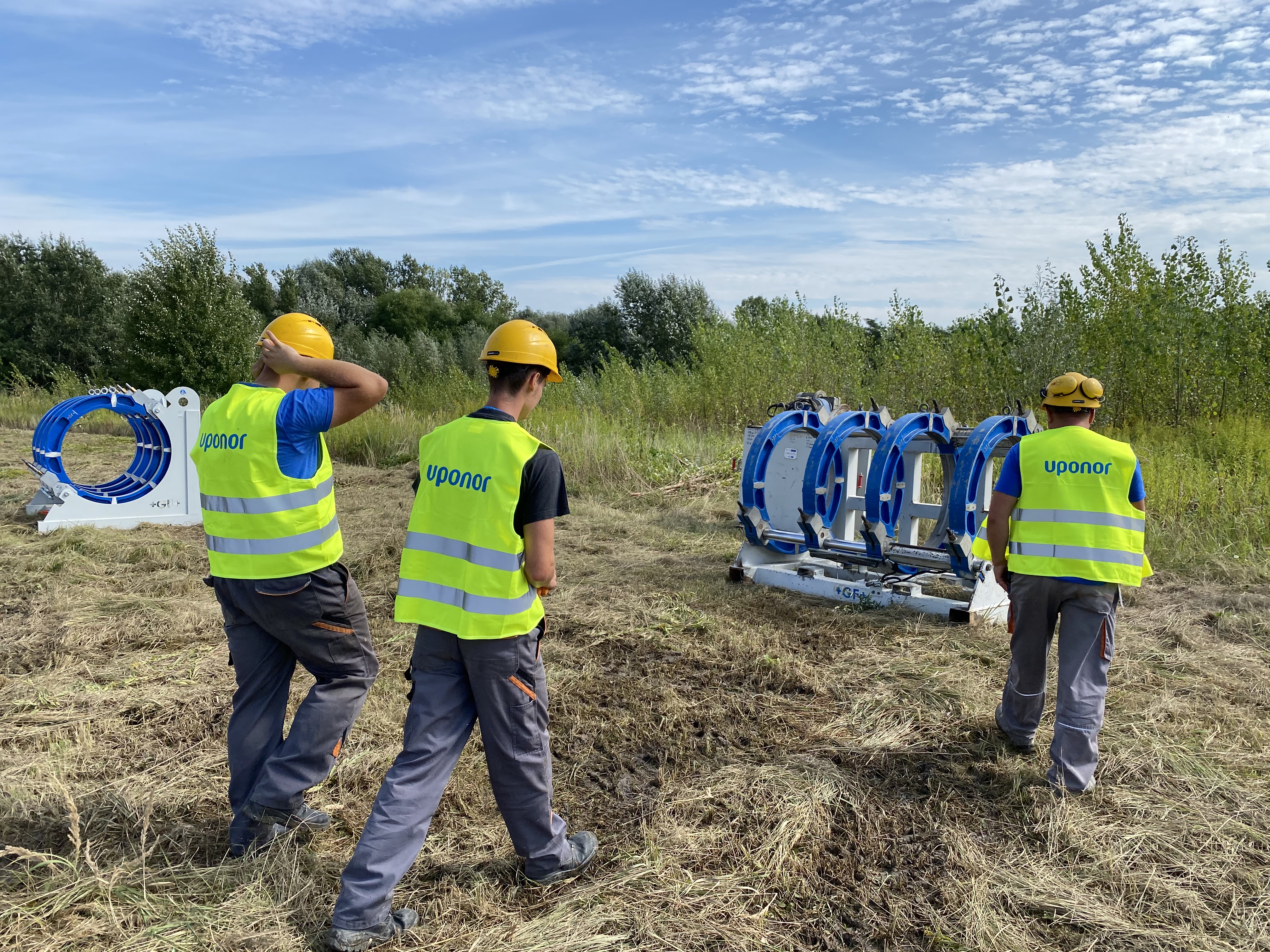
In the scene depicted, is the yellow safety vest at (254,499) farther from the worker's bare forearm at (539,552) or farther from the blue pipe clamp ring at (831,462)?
the blue pipe clamp ring at (831,462)

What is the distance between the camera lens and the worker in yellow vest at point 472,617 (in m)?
2.49

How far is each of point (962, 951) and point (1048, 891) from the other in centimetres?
50

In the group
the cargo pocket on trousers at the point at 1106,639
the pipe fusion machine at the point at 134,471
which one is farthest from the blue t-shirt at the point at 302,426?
the pipe fusion machine at the point at 134,471

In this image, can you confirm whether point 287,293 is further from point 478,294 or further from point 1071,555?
point 1071,555

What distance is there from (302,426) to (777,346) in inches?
541

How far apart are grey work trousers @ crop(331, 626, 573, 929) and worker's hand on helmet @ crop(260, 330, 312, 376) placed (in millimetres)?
1070

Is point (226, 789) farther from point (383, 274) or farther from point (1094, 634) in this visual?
point (383, 274)

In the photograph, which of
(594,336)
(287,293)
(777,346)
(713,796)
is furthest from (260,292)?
(713,796)

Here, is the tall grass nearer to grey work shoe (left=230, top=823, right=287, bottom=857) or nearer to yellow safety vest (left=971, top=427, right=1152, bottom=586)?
yellow safety vest (left=971, top=427, right=1152, bottom=586)

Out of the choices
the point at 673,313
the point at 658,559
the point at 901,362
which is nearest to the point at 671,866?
the point at 658,559

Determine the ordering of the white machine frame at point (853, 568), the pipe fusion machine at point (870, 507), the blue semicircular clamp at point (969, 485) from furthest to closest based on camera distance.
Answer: the white machine frame at point (853, 568)
the pipe fusion machine at point (870, 507)
the blue semicircular clamp at point (969, 485)

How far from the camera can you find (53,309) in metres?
30.6

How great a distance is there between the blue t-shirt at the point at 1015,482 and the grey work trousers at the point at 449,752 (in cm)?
241

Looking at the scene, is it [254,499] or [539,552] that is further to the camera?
[254,499]
